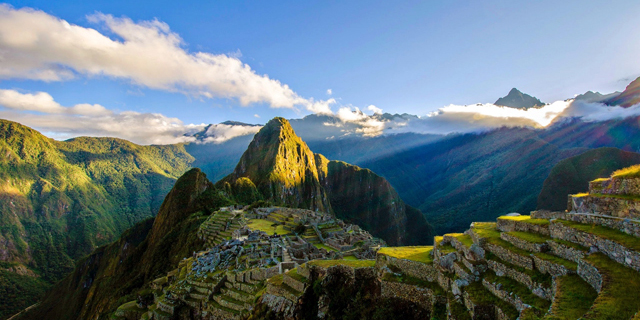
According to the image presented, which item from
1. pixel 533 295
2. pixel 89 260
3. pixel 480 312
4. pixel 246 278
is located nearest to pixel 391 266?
pixel 480 312

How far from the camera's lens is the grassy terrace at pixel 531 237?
11.8 metres

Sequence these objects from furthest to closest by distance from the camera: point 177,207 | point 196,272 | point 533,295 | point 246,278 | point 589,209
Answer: point 177,207 → point 196,272 → point 246,278 → point 589,209 → point 533,295

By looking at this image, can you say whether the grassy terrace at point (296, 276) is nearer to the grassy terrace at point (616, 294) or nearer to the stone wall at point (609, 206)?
the grassy terrace at point (616, 294)

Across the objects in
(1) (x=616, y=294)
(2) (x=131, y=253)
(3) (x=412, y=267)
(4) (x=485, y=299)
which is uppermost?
(1) (x=616, y=294)

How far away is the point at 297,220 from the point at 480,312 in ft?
176

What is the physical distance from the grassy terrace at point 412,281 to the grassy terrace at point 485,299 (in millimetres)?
1762

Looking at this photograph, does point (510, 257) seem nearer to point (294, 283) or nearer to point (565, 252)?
point (565, 252)

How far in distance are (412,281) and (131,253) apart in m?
128

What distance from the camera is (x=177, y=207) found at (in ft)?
371

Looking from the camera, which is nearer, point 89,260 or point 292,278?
point 292,278

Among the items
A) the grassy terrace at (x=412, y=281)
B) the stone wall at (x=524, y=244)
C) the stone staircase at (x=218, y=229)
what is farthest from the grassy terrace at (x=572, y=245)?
the stone staircase at (x=218, y=229)

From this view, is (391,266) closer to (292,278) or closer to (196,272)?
(292,278)

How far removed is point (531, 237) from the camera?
12.4 meters

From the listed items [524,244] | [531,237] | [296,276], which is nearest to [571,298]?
[524,244]
